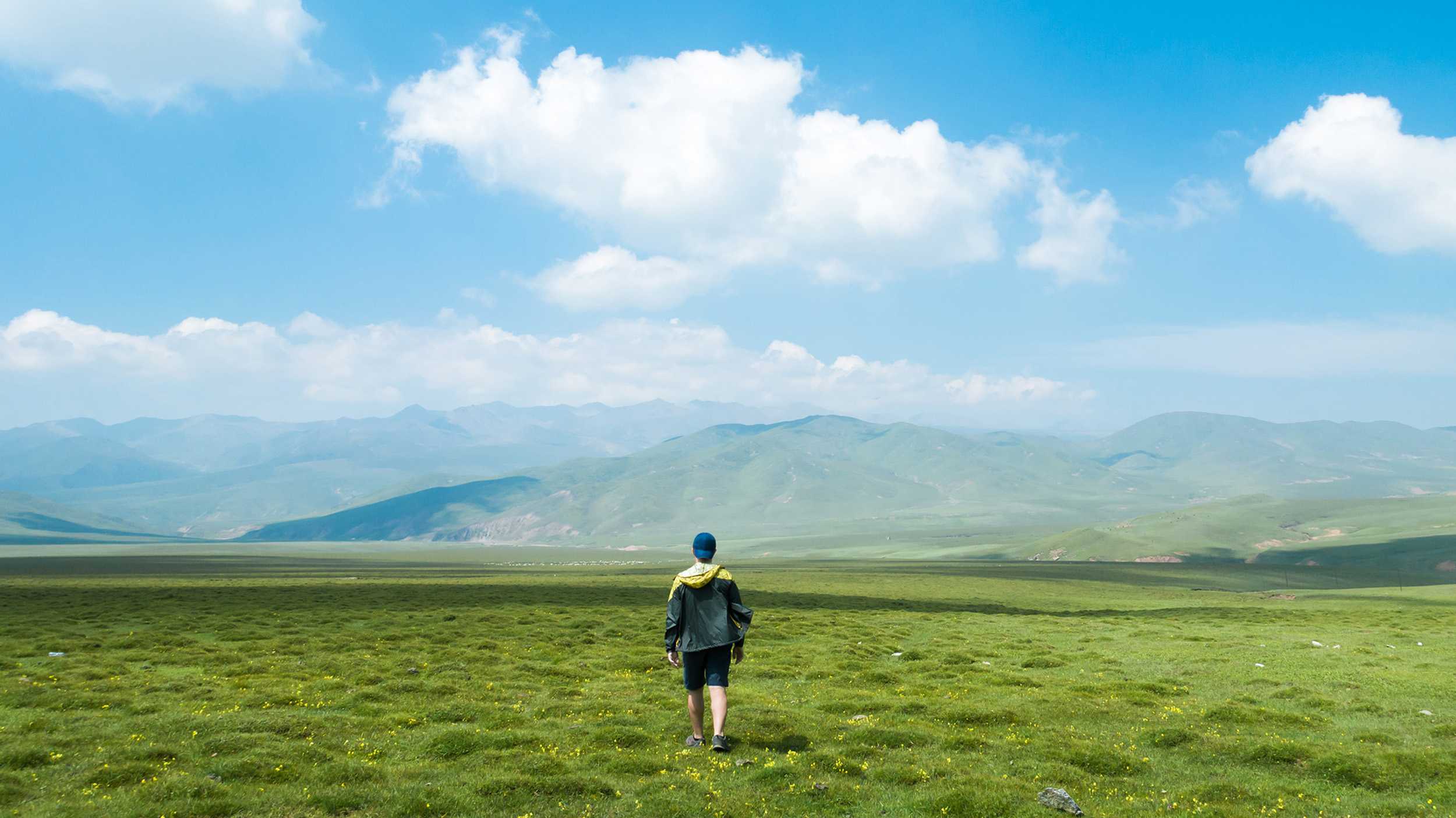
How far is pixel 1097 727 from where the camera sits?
736 inches

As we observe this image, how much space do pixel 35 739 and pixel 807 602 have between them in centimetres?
5704

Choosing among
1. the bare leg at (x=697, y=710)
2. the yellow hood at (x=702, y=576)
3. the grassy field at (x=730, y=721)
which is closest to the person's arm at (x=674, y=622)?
the yellow hood at (x=702, y=576)

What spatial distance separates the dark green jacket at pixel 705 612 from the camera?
15.7 meters

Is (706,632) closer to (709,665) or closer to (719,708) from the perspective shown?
(709,665)

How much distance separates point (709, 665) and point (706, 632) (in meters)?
0.74

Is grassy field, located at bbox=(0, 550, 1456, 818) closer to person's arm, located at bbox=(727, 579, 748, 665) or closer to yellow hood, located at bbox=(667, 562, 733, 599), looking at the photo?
person's arm, located at bbox=(727, 579, 748, 665)

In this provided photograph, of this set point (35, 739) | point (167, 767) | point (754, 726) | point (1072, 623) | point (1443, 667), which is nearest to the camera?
point (167, 767)

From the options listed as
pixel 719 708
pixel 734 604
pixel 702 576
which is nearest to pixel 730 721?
pixel 719 708

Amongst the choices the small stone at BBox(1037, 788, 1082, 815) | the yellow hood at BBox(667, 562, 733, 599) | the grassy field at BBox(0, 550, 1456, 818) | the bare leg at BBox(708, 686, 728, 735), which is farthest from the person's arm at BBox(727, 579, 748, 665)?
the small stone at BBox(1037, 788, 1082, 815)

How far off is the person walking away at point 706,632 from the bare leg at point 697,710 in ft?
0.04

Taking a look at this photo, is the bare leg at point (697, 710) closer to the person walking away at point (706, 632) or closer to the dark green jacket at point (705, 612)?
the person walking away at point (706, 632)

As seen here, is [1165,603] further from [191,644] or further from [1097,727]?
[191,644]

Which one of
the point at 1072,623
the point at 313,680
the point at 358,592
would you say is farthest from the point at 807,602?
the point at 313,680

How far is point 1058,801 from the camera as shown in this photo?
1321 cm
